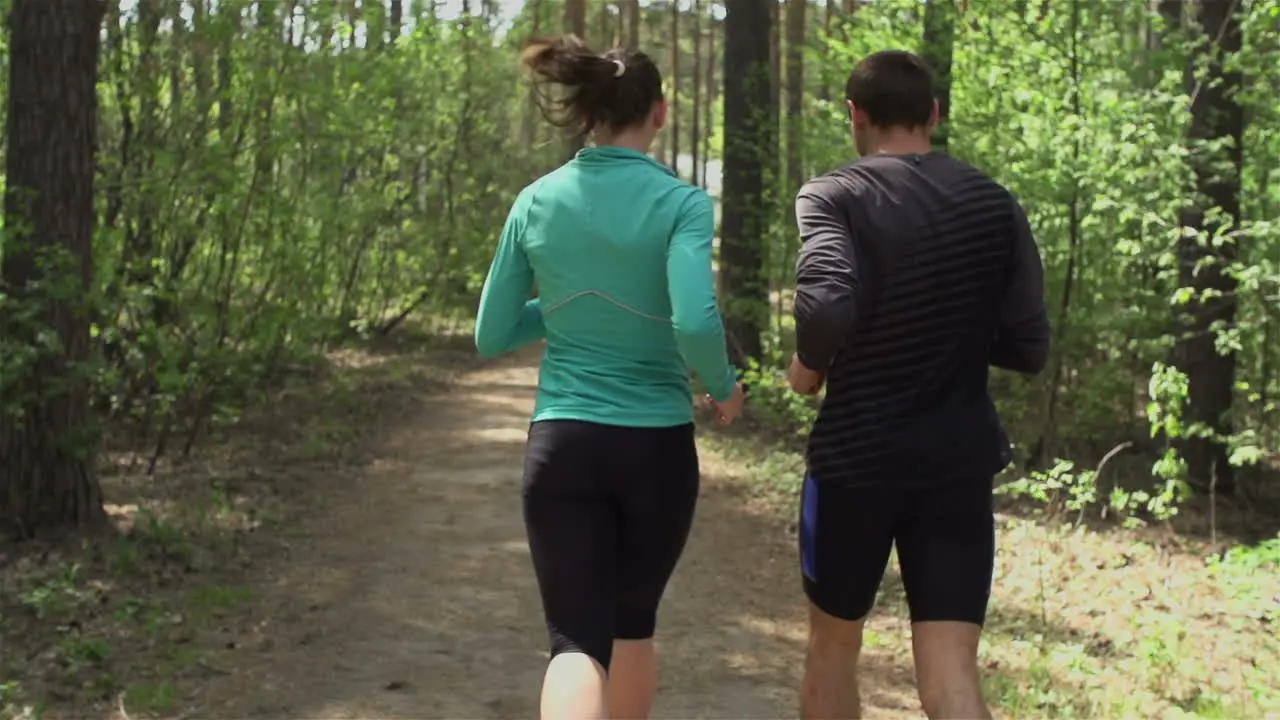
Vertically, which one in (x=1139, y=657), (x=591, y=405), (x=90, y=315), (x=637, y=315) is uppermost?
(x=637, y=315)

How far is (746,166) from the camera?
14320 millimetres

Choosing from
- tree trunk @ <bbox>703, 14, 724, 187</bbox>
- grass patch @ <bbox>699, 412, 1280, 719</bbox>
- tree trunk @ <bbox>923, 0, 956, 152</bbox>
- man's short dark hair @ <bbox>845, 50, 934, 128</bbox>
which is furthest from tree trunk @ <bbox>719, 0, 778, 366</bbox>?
tree trunk @ <bbox>703, 14, 724, 187</bbox>

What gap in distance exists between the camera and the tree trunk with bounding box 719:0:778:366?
1377 centimetres

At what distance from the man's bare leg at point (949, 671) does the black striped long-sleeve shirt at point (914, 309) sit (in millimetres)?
348

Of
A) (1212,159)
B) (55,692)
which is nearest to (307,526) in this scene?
(55,692)

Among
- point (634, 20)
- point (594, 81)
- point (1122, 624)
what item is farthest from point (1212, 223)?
point (634, 20)

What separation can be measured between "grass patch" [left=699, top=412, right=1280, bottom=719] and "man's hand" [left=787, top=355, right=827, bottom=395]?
9.08ft

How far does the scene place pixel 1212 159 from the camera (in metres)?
9.49

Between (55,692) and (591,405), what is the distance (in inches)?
143

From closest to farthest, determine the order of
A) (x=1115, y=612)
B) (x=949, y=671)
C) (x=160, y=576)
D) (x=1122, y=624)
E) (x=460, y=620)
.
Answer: (x=949, y=671), (x=460, y=620), (x=1122, y=624), (x=160, y=576), (x=1115, y=612)

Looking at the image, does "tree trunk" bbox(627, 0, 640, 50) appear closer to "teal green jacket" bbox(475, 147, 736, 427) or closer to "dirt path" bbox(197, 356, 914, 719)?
"dirt path" bbox(197, 356, 914, 719)

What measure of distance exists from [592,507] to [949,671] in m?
0.88

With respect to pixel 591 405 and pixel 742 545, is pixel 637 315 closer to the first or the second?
pixel 591 405

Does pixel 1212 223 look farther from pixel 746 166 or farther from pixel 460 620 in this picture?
pixel 460 620
